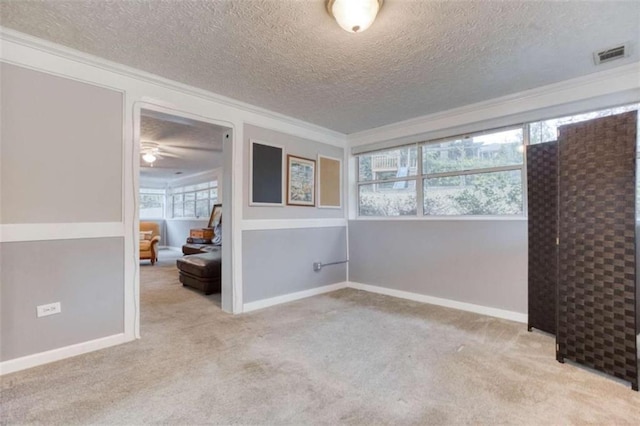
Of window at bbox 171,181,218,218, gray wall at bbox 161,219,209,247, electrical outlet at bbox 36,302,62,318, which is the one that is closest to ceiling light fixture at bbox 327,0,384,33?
electrical outlet at bbox 36,302,62,318

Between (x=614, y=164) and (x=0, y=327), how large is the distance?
14.6 feet

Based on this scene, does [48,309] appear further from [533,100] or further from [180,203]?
[180,203]

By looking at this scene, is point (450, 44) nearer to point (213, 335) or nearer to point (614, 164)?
point (614, 164)

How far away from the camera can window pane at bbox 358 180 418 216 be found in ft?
14.1

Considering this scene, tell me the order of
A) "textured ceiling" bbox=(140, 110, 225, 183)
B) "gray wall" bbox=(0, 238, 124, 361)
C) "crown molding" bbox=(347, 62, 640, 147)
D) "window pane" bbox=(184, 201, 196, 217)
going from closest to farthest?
1. "gray wall" bbox=(0, 238, 124, 361)
2. "crown molding" bbox=(347, 62, 640, 147)
3. "textured ceiling" bbox=(140, 110, 225, 183)
4. "window pane" bbox=(184, 201, 196, 217)

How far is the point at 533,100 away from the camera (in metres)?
3.15

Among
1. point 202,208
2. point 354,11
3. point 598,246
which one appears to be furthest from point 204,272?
point 202,208

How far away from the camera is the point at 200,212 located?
941 centimetres

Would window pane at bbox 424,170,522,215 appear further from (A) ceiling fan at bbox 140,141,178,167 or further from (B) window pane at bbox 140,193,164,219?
(B) window pane at bbox 140,193,164,219

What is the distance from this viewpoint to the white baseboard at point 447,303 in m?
3.26

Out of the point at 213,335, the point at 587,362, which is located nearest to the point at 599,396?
the point at 587,362

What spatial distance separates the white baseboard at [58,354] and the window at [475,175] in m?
3.74

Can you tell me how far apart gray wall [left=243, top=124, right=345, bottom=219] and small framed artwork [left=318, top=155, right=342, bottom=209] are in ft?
0.26

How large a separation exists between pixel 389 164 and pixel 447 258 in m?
1.60
